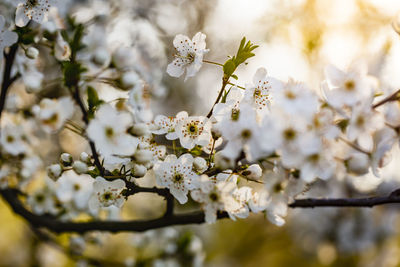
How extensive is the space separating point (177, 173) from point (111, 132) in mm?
274

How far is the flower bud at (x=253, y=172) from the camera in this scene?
1016mm

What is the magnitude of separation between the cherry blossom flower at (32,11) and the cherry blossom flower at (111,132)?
0.58m

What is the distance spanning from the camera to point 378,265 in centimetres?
478

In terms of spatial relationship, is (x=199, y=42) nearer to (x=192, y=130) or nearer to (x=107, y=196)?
(x=192, y=130)

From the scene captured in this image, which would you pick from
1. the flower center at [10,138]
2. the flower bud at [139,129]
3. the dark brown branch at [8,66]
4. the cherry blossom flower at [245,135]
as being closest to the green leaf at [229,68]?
the cherry blossom flower at [245,135]

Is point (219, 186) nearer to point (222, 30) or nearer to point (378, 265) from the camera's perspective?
point (222, 30)

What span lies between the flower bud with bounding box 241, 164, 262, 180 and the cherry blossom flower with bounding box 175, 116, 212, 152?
157 mm

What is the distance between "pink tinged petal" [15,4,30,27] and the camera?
3.86 feet

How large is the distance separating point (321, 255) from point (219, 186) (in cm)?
412

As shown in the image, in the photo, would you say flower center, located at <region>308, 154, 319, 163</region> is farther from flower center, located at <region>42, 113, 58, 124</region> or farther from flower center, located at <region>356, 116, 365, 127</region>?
flower center, located at <region>42, 113, 58, 124</region>

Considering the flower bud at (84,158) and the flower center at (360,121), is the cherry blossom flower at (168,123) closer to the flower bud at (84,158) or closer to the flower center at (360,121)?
the flower bud at (84,158)

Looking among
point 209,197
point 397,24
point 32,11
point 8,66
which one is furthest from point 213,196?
point 8,66

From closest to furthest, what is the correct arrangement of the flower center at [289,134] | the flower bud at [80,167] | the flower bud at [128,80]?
the flower center at [289,134], the flower bud at [128,80], the flower bud at [80,167]

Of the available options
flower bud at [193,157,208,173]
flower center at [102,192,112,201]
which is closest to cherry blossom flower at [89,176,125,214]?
flower center at [102,192,112,201]
